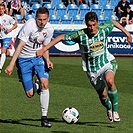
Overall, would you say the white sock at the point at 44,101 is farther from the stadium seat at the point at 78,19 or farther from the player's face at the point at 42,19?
the stadium seat at the point at 78,19

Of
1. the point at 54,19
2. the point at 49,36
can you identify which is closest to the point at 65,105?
the point at 49,36

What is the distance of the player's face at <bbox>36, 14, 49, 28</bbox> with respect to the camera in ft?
31.5

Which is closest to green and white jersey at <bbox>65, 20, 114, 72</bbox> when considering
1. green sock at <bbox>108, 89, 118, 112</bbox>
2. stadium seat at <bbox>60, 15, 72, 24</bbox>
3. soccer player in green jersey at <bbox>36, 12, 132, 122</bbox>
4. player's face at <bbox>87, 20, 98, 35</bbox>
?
soccer player in green jersey at <bbox>36, 12, 132, 122</bbox>

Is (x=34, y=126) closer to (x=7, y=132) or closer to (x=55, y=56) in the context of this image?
(x=7, y=132)

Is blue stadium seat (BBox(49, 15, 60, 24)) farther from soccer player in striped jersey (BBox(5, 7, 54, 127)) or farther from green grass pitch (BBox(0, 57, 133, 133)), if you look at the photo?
soccer player in striped jersey (BBox(5, 7, 54, 127))

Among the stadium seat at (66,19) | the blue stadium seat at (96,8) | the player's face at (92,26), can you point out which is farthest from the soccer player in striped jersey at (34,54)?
the blue stadium seat at (96,8)

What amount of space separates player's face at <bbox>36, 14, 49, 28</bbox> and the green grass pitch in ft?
5.67

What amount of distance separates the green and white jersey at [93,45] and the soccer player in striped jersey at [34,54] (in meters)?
0.50

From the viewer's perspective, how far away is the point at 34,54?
33.8ft

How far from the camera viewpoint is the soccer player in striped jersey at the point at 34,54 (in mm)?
9852

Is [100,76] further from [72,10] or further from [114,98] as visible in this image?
[72,10]

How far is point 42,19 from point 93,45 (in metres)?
0.99

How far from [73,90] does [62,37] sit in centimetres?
542

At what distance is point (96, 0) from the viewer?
3095 cm
